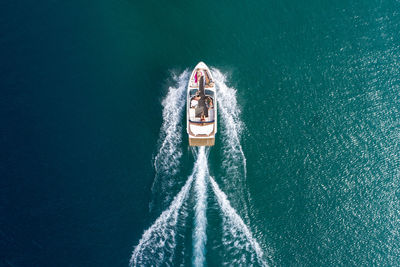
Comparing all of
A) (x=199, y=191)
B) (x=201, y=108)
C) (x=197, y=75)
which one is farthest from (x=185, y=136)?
(x=197, y=75)

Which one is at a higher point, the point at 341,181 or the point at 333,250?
the point at 341,181

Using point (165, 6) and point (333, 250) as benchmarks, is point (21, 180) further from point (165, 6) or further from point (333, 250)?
point (333, 250)

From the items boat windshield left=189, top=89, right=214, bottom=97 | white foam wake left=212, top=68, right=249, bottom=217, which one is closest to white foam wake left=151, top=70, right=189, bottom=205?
boat windshield left=189, top=89, right=214, bottom=97

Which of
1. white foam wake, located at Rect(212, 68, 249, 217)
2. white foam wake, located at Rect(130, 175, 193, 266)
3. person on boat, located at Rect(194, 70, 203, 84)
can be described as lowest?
white foam wake, located at Rect(130, 175, 193, 266)

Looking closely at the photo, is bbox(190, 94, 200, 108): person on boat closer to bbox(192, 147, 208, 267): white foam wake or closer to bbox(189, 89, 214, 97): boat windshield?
bbox(189, 89, 214, 97): boat windshield

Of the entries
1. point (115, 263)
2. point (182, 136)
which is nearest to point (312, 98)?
point (182, 136)

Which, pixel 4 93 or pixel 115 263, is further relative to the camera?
pixel 4 93
